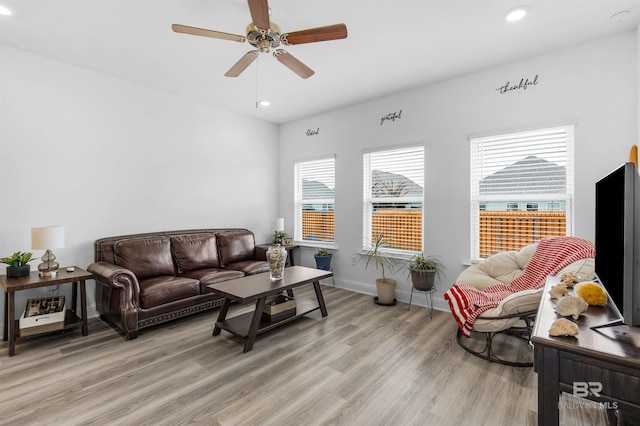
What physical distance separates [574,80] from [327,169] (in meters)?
3.24

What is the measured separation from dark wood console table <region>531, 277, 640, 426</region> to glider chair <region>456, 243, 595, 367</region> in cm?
114

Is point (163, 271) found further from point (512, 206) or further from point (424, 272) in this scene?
point (512, 206)

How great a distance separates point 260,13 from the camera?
6.50 ft

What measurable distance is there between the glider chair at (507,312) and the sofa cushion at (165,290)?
2.83m

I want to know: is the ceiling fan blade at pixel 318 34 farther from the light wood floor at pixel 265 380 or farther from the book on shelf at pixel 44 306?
the book on shelf at pixel 44 306

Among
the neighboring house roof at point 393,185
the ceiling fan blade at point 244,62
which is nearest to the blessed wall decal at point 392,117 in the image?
the neighboring house roof at point 393,185

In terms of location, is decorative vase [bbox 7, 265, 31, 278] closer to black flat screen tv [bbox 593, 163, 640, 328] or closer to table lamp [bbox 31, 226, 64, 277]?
table lamp [bbox 31, 226, 64, 277]

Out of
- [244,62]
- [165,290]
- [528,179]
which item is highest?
[244,62]

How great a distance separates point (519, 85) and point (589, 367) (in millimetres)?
3205

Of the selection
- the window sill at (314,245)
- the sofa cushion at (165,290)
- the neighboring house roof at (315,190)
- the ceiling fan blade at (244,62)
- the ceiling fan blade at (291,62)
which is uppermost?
the ceiling fan blade at (291,62)

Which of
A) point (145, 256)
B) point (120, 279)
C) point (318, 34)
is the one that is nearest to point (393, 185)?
point (318, 34)

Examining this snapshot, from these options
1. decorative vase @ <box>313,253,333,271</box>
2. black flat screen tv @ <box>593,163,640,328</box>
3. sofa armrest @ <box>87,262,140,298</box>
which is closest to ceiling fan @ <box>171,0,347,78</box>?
black flat screen tv @ <box>593,163,640,328</box>

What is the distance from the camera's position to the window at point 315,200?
5.18 m

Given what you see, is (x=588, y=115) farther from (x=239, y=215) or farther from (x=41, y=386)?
(x=41, y=386)
